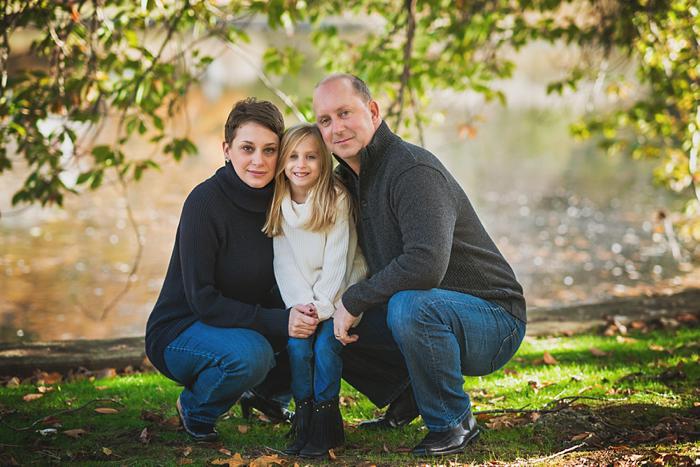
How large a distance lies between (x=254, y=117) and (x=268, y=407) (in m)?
1.39

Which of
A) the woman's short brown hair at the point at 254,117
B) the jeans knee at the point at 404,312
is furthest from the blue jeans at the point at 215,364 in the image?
the woman's short brown hair at the point at 254,117

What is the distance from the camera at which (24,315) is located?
8000 mm

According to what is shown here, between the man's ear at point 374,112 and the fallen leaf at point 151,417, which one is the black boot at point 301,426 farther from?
the man's ear at point 374,112

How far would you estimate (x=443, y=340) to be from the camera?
134 inches

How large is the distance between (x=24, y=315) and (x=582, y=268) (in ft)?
21.4

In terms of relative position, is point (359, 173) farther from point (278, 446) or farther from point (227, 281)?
point (278, 446)

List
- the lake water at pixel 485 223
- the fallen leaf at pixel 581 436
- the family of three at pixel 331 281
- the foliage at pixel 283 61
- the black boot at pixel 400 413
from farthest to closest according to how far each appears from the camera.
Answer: the lake water at pixel 485 223 → the foliage at pixel 283 61 → the black boot at pixel 400 413 → the fallen leaf at pixel 581 436 → the family of three at pixel 331 281

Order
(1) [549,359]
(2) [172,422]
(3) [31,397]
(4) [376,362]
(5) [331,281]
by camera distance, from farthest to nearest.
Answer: (1) [549,359], (3) [31,397], (2) [172,422], (4) [376,362], (5) [331,281]

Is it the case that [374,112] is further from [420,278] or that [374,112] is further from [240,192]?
[420,278]

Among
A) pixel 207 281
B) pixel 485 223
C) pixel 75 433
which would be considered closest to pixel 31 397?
pixel 75 433

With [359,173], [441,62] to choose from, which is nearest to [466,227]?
[359,173]

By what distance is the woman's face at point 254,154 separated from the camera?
372 centimetres

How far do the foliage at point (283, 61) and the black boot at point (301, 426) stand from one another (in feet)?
7.77

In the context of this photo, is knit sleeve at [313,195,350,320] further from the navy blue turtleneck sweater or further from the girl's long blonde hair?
the navy blue turtleneck sweater
